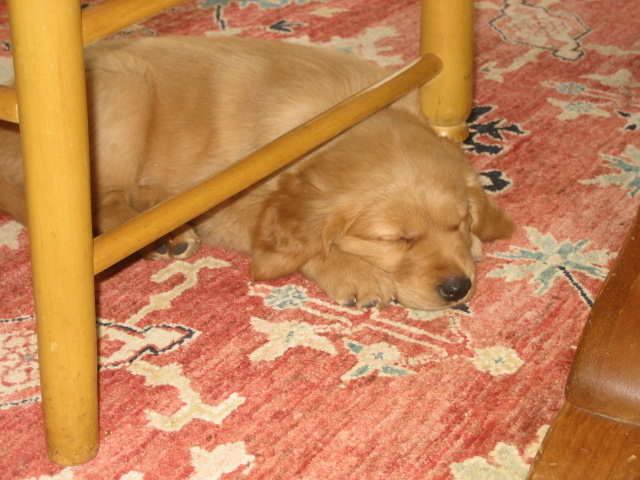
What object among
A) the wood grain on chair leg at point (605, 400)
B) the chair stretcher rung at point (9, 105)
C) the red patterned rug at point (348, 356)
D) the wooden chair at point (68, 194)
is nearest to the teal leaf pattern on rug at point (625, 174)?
→ the red patterned rug at point (348, 356)

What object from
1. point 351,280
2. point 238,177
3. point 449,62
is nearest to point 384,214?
point 351,280

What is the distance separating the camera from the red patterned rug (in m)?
1.50

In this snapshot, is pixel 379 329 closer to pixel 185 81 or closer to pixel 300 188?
pixel 300 188

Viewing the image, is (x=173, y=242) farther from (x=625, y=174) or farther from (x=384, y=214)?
(x=625, y=174)

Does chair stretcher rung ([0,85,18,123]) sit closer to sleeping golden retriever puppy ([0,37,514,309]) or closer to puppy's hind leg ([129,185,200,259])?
sleeping golden retriever puppy ([0,37,514,309])

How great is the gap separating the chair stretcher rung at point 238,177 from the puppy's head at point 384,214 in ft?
0.37

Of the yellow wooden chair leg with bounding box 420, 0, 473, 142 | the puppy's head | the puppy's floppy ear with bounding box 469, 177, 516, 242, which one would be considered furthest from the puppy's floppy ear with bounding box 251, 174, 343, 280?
the yellow wooden chair leg with bounding box 420, 0, 473, 142

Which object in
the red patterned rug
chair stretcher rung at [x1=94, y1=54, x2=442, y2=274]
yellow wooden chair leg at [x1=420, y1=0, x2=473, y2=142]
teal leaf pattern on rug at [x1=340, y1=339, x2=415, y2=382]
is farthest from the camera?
yellow wooden chair leg at [x1=420, y1=0, x2=473, y2=142]

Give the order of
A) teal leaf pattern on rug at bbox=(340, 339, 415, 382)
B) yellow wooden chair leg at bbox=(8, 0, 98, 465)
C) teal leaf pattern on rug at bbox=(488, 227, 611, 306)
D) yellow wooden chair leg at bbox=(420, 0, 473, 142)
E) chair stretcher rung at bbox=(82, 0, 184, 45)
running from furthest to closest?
yellow wooden chair leg at bbox=(420, 0, 473, 142) → teal leaf pattern on rug at bbox=(488, 227, 611, 306) → teal leaf pattern on rug at bbox=(340, 339, 415, 382) → chair stretcher rung at bbox=(82, 0, 184, 45) → yellow wooden chair leg at bbox=(8, 0, 98, 465)

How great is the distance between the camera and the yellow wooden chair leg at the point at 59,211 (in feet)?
3.70

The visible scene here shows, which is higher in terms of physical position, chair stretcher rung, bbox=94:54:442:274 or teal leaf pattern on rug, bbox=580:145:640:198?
chair stretcher rung, bbox=94:54:442:274

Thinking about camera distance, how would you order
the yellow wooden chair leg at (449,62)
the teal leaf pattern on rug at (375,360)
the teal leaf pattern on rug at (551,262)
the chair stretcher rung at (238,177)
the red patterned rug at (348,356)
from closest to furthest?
the chair stretcher rung at (238,177) → the red patterned rug at (348,356) → the teal leaf pattern on rug at (375,360) → the teal leaf pattern on rug at (551,262) → the yellow wooden chair leg at (449,62)

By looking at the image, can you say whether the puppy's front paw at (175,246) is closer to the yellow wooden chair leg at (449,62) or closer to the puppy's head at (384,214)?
the puppy's head at (384,214)

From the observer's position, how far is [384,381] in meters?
1.67
